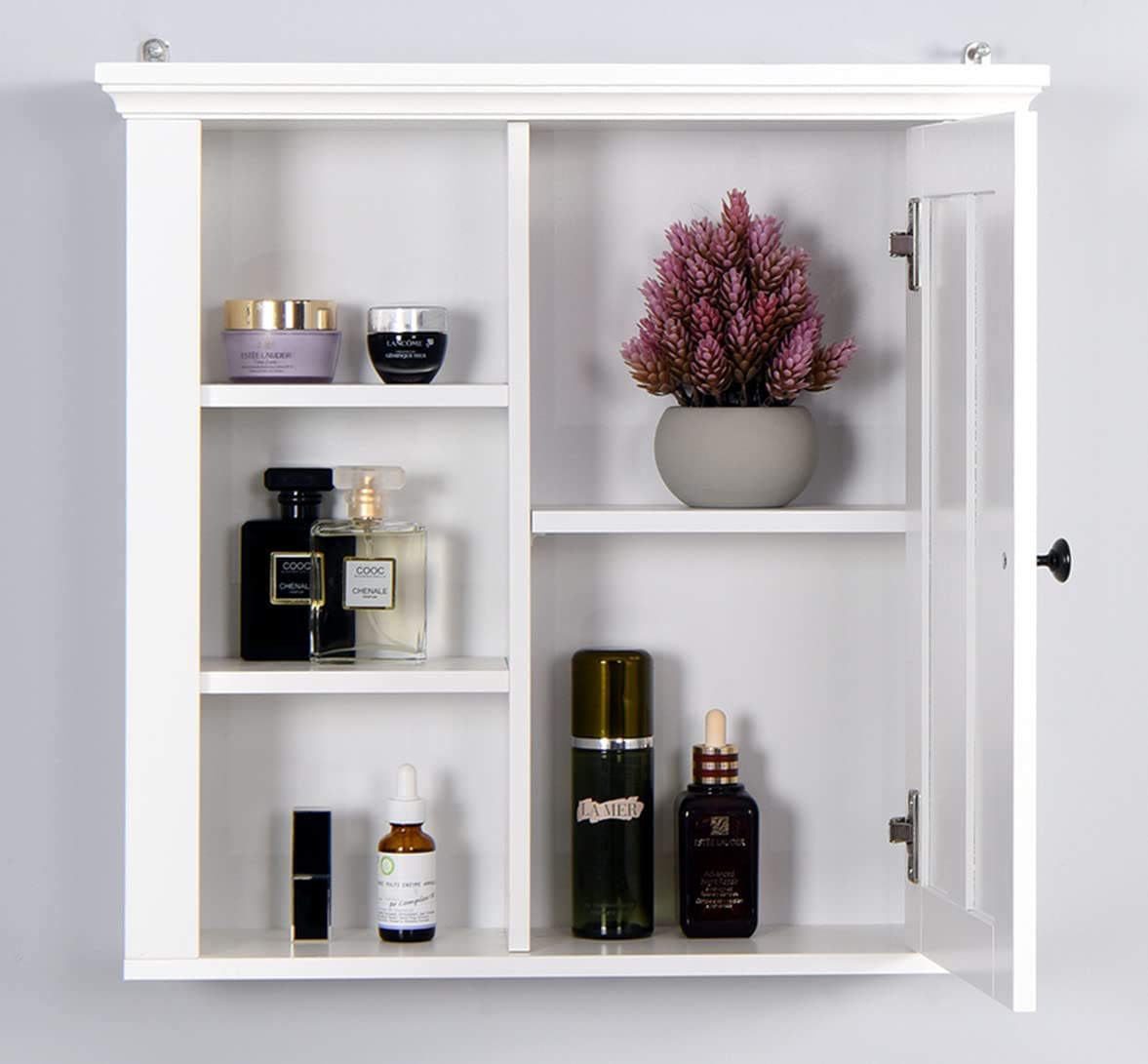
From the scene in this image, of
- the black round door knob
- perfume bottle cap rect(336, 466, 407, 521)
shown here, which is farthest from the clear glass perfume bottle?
the black round door knob

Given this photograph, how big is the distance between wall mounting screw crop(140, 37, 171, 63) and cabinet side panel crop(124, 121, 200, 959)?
0.11 meters

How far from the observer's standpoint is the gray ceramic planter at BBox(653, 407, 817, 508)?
113cm

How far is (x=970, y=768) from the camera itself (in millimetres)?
1049

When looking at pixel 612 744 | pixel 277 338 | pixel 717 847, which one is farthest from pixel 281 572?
pixel 717 847

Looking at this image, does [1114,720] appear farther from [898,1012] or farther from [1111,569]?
[898,1012]

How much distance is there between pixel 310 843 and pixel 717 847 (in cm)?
31

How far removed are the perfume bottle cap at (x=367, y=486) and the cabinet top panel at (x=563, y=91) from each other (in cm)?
26

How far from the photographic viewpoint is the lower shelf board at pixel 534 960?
1.13 metres

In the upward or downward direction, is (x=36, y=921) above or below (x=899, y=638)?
below

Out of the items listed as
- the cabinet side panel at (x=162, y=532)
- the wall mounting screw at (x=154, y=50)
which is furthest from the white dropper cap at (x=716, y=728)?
the wall mounting screw at (x=154, y=50)

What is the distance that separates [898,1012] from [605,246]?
2.15 feet

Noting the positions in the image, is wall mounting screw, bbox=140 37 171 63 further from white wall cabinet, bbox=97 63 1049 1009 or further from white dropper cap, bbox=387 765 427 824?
white dropper cap, bbox=387 765 427 824

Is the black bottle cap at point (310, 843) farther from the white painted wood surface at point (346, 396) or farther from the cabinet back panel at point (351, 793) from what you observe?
the white painted wood surface at point (346, 396)

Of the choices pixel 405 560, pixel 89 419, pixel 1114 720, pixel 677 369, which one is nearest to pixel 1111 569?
pixel 1114 720
